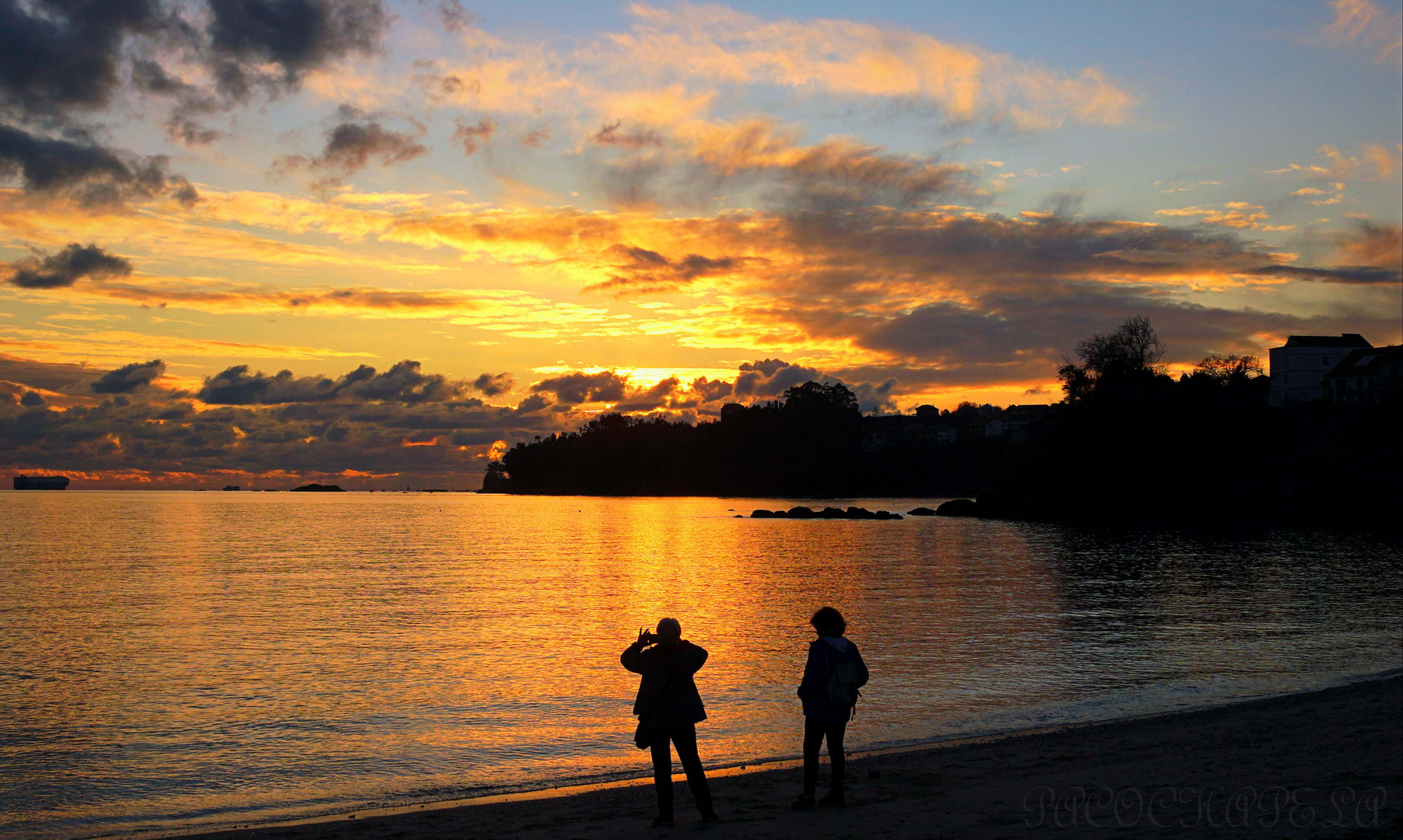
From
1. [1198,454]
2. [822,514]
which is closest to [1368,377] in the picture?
[1198,454]

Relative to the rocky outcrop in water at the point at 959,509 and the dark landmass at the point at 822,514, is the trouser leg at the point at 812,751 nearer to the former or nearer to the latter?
the dark landmass at the point at 822,514

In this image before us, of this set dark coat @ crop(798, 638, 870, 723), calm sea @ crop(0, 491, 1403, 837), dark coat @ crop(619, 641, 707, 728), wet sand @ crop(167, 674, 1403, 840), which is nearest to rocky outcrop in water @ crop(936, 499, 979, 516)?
calm sea @ crop(0, 491, 1403, 837)

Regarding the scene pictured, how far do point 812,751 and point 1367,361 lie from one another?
14296cm

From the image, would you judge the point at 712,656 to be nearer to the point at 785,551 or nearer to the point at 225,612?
the point at 225,612

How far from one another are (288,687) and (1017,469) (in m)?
130

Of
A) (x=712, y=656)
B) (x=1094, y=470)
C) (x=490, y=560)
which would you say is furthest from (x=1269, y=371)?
(x=712, y=656)

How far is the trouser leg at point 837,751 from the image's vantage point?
11062 mm

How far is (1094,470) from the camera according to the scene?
126188mm

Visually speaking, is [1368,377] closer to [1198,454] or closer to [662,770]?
[1198,454]

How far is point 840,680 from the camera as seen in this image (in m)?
10.8

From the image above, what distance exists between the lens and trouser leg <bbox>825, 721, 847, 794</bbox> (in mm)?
11062

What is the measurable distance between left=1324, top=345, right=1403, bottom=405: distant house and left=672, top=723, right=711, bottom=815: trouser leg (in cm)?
12708

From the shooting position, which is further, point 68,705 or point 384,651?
point 384,651

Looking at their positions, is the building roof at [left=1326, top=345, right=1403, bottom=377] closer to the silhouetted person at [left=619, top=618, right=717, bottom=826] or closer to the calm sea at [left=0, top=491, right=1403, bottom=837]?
the calm sea at [left=0, top=491, right=1403, bottom=837]
